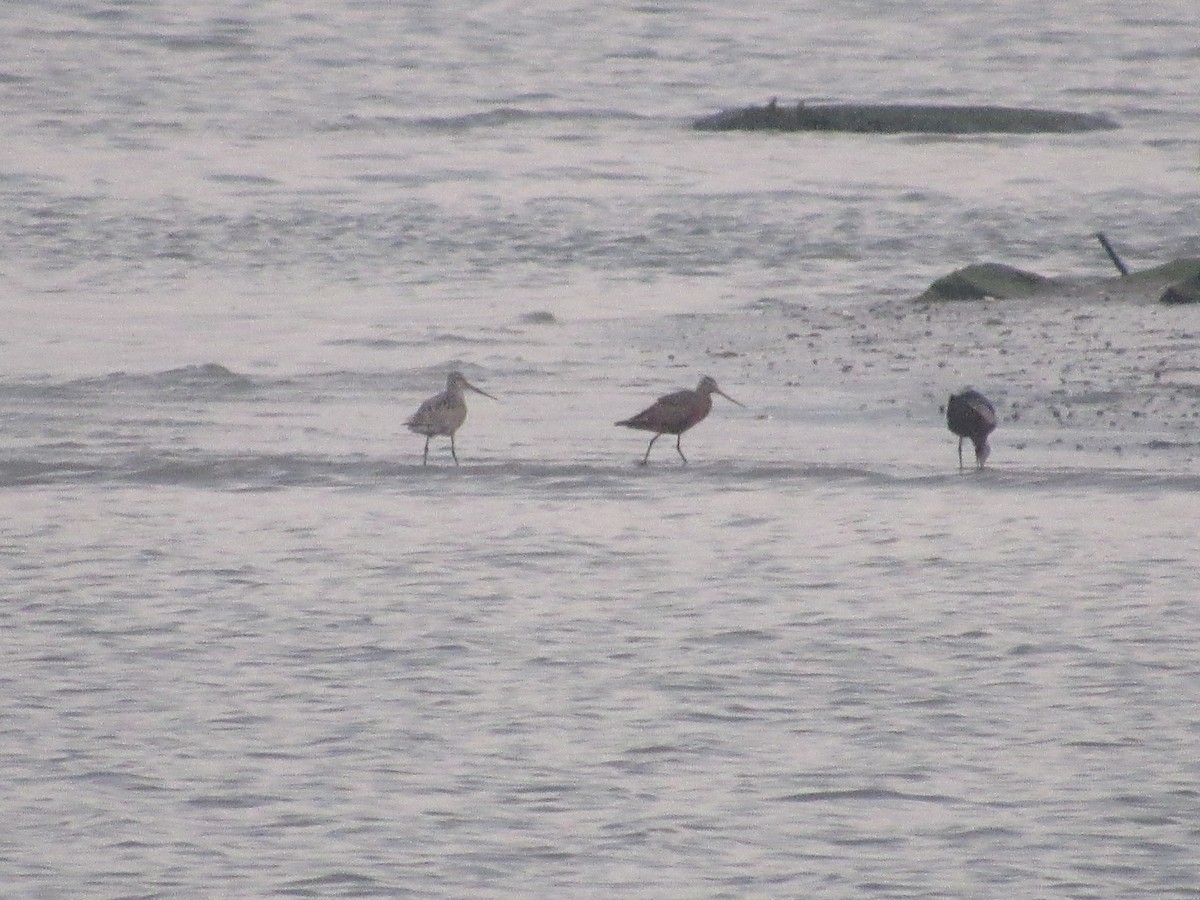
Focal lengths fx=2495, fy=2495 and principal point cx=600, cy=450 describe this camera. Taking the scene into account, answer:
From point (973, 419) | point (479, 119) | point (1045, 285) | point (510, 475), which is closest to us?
point (973, 419)

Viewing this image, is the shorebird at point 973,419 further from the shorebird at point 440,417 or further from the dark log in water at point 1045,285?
the dark log in water at point 1045,285

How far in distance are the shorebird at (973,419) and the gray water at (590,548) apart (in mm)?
171

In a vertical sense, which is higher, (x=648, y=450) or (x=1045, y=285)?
(x=1045, y=285)

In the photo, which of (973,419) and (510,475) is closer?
(973,419)

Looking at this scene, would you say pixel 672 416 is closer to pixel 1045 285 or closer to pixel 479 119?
pixel 1045 285

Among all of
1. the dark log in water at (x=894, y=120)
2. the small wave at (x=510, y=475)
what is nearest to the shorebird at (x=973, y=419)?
the small wave at (x=510, y=475)

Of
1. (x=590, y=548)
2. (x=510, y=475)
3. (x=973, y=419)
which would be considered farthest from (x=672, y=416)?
(x=590, y=548)

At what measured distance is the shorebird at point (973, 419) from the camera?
1345cm

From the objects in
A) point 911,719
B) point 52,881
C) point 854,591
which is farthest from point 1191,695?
point 52,881

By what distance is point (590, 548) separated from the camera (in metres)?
11.9

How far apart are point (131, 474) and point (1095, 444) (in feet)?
17.8

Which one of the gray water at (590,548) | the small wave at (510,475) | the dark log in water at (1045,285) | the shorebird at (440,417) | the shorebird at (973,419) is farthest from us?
the dark log in water at (1045,285)

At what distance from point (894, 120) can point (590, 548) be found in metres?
22.3

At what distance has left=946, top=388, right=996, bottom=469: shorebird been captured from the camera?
13.4 metres
